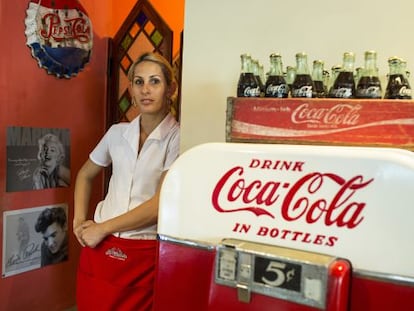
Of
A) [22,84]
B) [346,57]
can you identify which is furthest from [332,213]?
[22,84]

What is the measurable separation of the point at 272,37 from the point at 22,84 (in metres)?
1.59

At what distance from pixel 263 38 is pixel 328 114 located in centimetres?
48

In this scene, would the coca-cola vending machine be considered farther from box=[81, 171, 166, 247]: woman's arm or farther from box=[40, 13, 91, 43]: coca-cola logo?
box=[40, 13, 91, 43]: coca-cola logo

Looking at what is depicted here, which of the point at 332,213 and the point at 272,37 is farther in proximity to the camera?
the point at 272,37

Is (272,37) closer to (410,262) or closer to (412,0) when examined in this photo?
(412,0)

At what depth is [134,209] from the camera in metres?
1.82

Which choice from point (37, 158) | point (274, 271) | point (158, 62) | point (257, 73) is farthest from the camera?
point (37, 158)

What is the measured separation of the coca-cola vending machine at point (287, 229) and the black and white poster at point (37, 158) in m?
1.60

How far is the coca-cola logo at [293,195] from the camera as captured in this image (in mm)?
1008

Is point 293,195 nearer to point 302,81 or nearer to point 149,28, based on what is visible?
point 302,81

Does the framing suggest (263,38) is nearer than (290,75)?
No

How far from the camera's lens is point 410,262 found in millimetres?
932

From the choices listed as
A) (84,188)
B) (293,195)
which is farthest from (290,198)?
(84,188)

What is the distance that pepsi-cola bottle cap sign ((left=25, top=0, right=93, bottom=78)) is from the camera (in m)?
2.58
